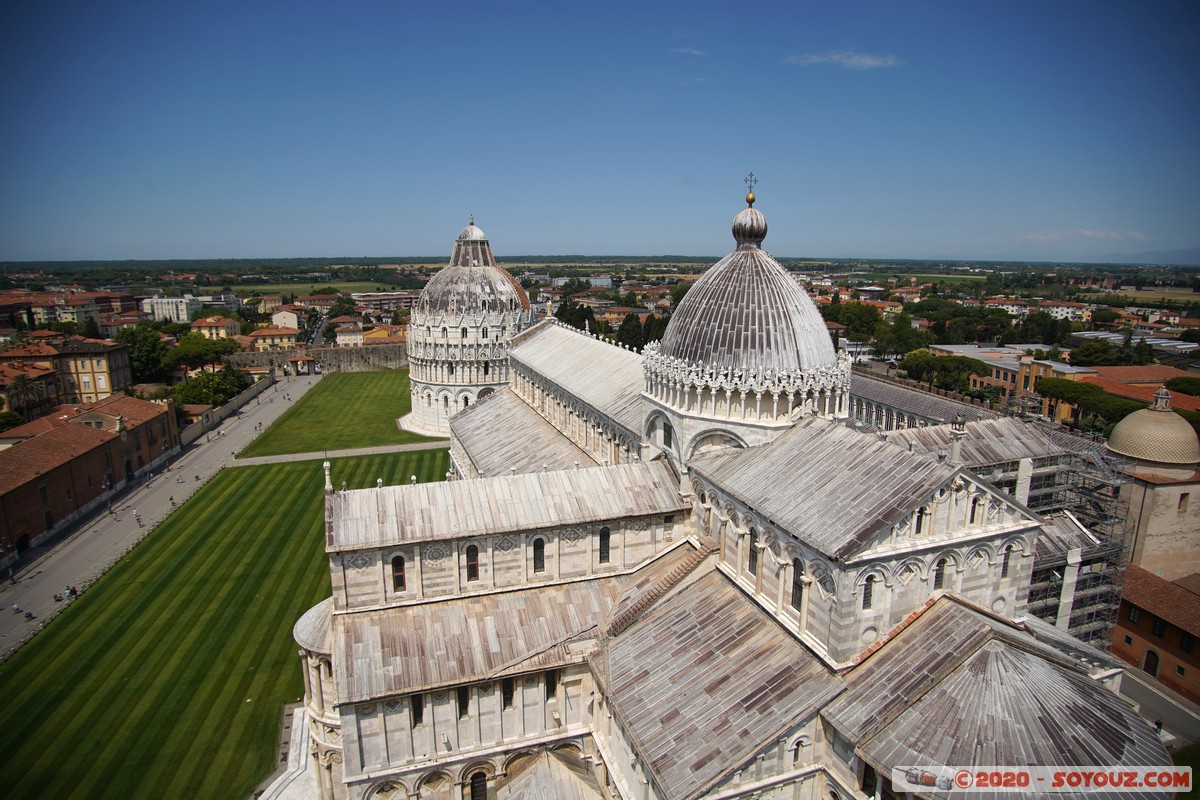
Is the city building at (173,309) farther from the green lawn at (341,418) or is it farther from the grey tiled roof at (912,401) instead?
the grey tiled roof at (912,401)

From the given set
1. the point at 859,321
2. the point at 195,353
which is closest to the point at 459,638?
the point at 195,353

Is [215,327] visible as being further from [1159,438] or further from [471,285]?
[1159,438]

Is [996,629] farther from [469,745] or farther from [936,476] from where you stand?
[469,745]

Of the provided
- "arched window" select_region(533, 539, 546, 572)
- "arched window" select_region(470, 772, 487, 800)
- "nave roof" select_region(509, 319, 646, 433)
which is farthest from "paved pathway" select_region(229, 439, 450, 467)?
"arched window" select_region(470, 772, 487, 800)

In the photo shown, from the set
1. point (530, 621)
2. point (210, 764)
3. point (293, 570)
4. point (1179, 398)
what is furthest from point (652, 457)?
point (1179, 398)

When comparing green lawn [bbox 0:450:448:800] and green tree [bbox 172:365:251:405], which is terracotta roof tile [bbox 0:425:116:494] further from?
green tree [bbox 172:365:251:405]
